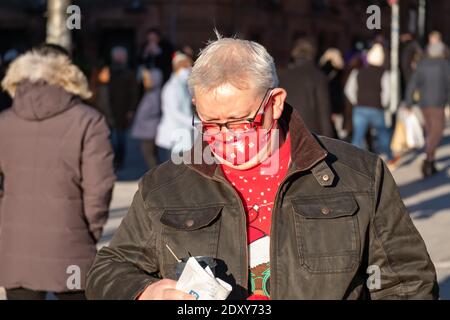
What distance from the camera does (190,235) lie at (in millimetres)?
3275

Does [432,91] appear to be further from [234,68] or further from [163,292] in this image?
[163,292]

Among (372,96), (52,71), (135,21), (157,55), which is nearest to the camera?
(52,71)

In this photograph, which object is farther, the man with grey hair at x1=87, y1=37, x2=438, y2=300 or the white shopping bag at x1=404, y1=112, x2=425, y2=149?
the white shopping bag at x1=404, y1=112, x2=425, y2=149

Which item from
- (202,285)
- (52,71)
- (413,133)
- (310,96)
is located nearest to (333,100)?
(413,133)

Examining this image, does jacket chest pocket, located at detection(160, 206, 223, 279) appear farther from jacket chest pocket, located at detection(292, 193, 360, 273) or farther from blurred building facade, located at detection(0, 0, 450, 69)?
blurred building facade, located at detection(0, 0, 450, 69)

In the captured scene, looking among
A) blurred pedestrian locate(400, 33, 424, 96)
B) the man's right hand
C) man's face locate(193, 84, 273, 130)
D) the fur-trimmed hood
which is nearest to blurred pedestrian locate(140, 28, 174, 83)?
blurred pedestrian locate(400, 33, 424, 96)

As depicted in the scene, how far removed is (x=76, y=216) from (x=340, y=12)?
116ft

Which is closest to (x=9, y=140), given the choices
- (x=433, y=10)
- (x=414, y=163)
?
(x=414, y=163)

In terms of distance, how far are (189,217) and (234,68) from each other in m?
0.47

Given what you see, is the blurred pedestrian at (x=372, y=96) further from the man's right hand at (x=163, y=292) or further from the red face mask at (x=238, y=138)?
the man's right hand at (x=163, y=292)

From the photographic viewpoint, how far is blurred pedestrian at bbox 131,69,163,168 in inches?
555

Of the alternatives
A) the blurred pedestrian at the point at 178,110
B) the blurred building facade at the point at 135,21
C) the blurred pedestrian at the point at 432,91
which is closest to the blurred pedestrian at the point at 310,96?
the blurred pedestrian at the point at 178,110

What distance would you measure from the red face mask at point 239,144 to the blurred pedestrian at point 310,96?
617 cm

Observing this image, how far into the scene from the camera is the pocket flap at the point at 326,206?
3256 millimetres
